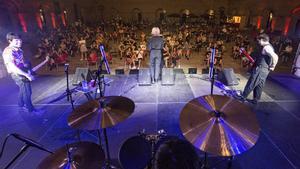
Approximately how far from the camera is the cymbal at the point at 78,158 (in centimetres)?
222

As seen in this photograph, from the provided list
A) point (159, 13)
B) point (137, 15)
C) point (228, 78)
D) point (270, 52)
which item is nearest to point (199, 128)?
point (270, 52)

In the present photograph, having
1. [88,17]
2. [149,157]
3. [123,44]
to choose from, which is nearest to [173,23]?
[88,17]

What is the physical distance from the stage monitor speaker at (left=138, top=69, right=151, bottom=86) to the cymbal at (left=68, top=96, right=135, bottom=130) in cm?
475

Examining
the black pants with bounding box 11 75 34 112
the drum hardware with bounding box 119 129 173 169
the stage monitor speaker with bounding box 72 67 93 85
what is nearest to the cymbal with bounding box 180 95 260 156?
the drum hardware with bounding box 119 129 173 169

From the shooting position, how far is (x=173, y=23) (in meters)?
27.3

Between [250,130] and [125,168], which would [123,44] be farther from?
[250,130]

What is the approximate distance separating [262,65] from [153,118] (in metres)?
3.35

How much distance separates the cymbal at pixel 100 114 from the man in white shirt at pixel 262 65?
418 centimetres

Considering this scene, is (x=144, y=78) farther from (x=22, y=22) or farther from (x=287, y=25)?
(x=287, y=25)

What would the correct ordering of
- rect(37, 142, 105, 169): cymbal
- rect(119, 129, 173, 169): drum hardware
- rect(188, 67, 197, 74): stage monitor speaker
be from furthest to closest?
rect(188, 67, 197, 74): stage monitor speaker, rect(119, 129, 173, 169): drum hardware, rect(37, 142, 105, 169): cymbal

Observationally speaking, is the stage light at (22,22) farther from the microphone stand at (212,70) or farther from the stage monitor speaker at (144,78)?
the microphone stand at (212,70)

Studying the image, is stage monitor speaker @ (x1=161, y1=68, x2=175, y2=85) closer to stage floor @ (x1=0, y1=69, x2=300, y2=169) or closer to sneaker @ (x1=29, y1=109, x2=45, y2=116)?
stage floor @ (x1=0, y1=69, x2=300, y2=169)

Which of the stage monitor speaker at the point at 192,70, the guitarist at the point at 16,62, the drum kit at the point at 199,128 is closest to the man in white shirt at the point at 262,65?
the stage monitor speaker at the point at 192,70

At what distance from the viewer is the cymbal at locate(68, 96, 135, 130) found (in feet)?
9.18
